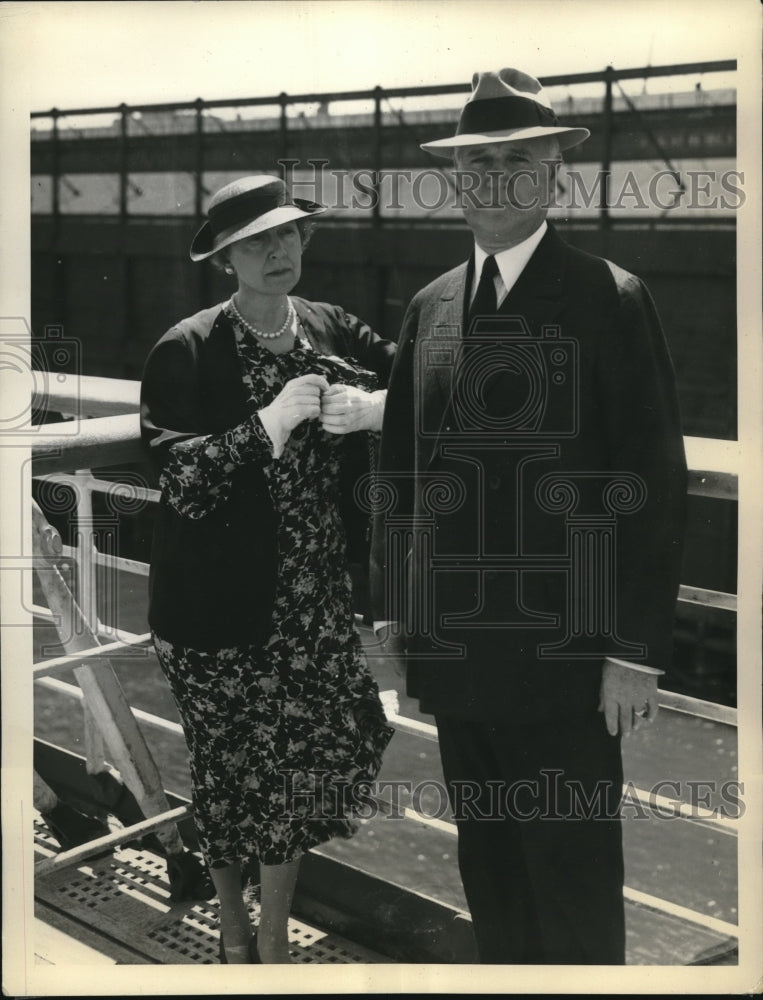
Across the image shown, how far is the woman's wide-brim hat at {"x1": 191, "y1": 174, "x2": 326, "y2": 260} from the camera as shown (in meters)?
2.57

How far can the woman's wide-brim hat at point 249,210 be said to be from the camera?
8.44 feet

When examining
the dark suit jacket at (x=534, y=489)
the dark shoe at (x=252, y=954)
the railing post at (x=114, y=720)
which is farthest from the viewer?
the railing post at (x=114, y=720)

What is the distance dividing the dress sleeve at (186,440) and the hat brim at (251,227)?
0.22 metres

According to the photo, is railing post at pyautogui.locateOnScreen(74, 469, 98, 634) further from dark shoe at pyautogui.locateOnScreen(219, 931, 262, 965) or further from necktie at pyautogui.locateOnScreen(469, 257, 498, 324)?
necktie at pyautogui.locateOnScreen(469, 257, 498, 324)

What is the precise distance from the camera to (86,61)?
9.27 ft

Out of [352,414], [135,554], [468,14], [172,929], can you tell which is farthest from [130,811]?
[468,14]

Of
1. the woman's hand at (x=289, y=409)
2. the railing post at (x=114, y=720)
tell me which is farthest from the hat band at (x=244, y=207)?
the railing post at (x=114, y=720)

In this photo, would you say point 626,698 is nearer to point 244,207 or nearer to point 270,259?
point 270,259

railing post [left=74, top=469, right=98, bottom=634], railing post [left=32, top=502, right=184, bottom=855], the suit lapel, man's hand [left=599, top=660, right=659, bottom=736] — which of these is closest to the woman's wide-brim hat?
the suit lapel

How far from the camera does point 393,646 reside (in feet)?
9.02

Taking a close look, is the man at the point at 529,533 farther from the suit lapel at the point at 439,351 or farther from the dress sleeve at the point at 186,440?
the dress sleeve at the point at 186,440

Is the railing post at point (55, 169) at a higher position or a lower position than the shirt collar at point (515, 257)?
higher

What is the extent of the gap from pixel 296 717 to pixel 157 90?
1593mm

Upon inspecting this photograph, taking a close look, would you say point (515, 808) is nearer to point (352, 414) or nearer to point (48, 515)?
point (352, 414)
